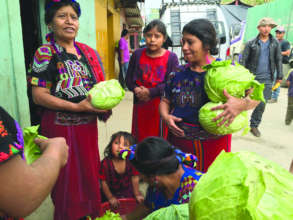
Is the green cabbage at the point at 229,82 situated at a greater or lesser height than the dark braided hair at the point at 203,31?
lesser

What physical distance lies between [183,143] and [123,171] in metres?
1.05

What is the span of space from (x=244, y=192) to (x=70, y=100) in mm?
1607

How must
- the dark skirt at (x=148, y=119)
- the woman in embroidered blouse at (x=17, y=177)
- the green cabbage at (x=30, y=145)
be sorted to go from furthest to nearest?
the dark skirt at (x=148, y=119)
the green cabbage at (x=30, y=145)
the woman in embroidered blouse at (x=17, y=177)

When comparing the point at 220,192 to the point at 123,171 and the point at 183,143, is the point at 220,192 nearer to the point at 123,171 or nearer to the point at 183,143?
the point at 183,143

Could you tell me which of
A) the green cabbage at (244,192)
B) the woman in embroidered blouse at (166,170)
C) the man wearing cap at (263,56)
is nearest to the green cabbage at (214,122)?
the woman in embroidered blouse at (166,170)

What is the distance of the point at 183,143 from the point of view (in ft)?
6.36

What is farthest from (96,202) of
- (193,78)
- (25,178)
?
(25,178)

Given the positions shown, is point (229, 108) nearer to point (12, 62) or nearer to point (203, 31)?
point (203, 31)

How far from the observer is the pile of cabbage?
1.56 meters

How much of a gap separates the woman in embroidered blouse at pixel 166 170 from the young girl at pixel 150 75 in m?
1.17

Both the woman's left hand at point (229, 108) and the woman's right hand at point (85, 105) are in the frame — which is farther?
the woman's right hand at point (85, 105)

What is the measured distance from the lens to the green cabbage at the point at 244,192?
0.48 metres

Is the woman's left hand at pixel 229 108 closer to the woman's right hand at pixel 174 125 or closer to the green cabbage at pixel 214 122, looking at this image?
the green cabbage at pixel 214 122

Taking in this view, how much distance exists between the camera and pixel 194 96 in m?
1.81
